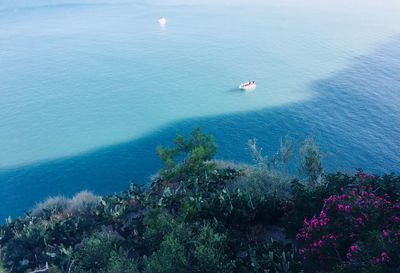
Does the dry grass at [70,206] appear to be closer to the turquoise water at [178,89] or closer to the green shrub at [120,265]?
the green shrub at [120,265]

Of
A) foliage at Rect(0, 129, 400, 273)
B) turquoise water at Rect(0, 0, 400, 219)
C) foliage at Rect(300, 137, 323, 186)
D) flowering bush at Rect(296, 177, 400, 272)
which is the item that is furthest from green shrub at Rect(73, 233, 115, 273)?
turquoise water at Rect(0, 0, 400, 219)

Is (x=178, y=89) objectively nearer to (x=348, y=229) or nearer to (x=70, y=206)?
(x=70, y=206)

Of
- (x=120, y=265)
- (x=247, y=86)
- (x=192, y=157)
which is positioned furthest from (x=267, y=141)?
(x=120, y=265)

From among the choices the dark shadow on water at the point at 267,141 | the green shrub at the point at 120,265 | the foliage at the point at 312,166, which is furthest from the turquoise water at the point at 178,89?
the green shrub at the point at 120,265

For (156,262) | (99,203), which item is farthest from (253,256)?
(99,203)

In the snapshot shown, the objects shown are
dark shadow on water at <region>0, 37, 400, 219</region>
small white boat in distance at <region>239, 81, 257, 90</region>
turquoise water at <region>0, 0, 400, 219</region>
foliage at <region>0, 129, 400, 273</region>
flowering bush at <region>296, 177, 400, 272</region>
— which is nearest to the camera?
flowering bush at <region>296, 177, 400, 272</region>

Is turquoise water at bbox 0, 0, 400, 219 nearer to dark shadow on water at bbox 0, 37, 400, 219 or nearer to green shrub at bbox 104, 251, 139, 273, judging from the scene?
dark shadow on water at bbox 0, 37, 400, 219
